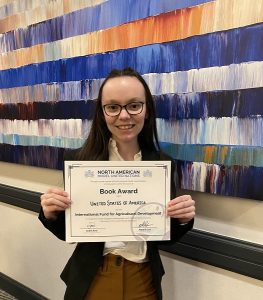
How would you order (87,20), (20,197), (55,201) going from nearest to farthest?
1. (55,201)
2. (87,20)
3. (20,197)

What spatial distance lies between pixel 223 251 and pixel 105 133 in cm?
56

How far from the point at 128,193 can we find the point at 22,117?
103cm

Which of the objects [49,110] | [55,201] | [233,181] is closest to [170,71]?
[233,181]

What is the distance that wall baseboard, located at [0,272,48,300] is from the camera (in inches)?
79.1

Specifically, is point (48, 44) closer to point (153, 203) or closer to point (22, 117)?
point (22, 117)

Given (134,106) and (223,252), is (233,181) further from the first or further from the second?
(134,106)

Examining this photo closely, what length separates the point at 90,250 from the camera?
101 cm

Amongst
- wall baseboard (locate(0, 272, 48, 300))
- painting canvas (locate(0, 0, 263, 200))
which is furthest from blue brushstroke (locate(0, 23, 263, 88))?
wall baseboard (locate(0, 272, 48, 300))

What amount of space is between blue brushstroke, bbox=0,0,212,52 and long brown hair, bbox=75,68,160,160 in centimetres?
28

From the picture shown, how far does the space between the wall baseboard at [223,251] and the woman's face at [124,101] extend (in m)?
0.48

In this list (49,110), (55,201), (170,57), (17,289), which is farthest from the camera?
(17,289)

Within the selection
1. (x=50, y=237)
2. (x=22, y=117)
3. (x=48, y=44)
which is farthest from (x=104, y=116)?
(x=50, y=237)

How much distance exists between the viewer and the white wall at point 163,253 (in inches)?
44.6

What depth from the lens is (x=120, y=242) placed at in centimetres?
100
